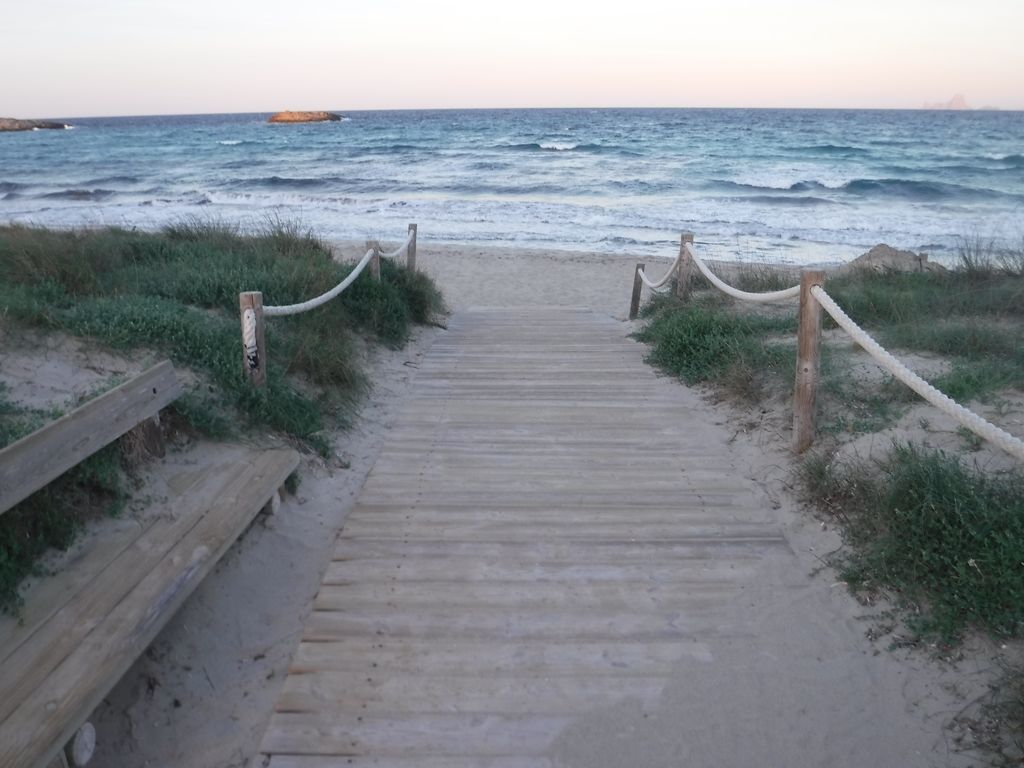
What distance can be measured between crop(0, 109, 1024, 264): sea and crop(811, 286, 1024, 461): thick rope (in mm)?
8951

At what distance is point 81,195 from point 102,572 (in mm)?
32979

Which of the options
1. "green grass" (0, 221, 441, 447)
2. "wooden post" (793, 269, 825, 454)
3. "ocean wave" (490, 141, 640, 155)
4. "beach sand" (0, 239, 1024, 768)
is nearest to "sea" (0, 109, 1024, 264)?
"ocean wave" (490, 141, 640, 155)

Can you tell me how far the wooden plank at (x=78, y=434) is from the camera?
3.20 metres

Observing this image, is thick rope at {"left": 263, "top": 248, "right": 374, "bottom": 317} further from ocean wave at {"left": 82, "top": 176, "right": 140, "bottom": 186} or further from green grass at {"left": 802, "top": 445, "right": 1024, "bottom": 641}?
ocean wave at {"left": 82, "top": 176, "right": 140, "bottom": 186}

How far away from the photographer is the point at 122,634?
3.01 metres

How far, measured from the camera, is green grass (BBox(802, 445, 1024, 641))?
3471mm

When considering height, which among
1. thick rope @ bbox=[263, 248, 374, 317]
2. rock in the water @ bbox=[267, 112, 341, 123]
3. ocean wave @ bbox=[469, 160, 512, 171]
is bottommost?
thick rope @ bbox=[263, 248, 374, 317]

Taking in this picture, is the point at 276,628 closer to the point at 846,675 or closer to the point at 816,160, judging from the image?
the point at 846,675

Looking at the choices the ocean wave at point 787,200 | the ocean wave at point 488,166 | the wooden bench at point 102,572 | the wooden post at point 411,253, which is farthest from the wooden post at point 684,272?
the ocean wave at point 488,166

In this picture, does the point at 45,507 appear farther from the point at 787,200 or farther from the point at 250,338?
the point at 787,200

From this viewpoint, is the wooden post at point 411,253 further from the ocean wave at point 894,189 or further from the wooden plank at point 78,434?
the ocean wave at point 894,189

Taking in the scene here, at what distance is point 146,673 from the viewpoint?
342cm

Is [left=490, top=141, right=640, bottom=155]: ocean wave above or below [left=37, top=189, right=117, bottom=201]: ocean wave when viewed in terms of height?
above

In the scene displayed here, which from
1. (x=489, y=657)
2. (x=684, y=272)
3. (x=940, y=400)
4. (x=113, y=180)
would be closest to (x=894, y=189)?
(x=684, y=272)
